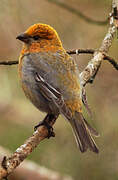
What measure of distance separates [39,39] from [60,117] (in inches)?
89.9

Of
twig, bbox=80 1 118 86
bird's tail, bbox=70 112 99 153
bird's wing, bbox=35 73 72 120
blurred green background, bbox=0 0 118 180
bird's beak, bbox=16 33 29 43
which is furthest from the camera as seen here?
blurred green background, bbox=0 0 118 180

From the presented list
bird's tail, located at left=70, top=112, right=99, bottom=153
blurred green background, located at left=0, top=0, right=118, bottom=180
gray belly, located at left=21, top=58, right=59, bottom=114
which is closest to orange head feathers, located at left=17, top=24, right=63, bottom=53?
gray belly, located at left=21, top=58, right=59, bottom=114

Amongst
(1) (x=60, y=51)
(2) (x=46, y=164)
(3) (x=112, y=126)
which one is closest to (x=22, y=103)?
(2) (x=46, y=164)

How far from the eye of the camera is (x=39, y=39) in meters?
5.54

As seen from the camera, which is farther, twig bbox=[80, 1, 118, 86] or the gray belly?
twig bbox=[80, 1, 118, 86]

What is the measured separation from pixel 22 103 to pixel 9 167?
4776 mm

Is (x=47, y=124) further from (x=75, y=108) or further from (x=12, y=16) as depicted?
(x=12, y=16)

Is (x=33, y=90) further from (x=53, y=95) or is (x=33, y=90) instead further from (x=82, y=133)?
(x=82, y=133)

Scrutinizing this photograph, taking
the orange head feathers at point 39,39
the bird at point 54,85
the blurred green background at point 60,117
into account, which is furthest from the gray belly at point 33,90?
the blurred green background at point 60,117

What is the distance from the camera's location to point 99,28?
322 inches

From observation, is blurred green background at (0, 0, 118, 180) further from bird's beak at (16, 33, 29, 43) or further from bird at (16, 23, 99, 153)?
bird at (16, 23, 99, 153)

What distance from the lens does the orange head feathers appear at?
5.41m

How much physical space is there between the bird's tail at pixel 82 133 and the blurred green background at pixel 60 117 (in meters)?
1.97

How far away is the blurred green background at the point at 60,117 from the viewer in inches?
257
